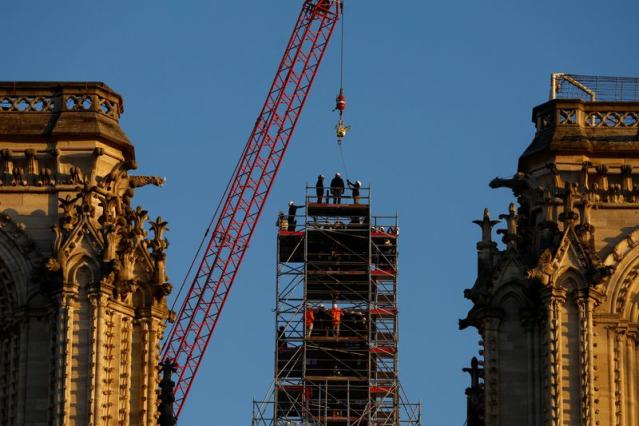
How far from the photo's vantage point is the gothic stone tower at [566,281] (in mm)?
51625

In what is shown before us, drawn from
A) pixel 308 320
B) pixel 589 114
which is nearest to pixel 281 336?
pixel 308 320

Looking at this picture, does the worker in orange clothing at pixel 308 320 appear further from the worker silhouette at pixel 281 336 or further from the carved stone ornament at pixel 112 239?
the carved stone ornament at pixel 112 239

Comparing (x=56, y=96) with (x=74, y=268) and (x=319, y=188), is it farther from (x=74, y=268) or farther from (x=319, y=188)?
(x=319, y=188)

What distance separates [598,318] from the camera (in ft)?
172

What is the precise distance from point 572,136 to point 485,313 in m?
3.95

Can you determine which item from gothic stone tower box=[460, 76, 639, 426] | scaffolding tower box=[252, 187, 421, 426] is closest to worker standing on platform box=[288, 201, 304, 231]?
scaffolding tower box=[252, 187, 421, 426]

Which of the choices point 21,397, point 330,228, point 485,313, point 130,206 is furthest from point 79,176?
point 330,228

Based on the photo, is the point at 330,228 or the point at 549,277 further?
the point at 330,228

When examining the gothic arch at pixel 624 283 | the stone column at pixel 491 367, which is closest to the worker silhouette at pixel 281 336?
the stone column at pixel 491 367

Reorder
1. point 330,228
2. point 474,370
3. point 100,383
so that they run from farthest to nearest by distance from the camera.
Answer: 1. point 330,228
2. point 474,370
3. point 100,383

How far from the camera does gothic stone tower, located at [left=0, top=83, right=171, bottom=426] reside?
169 feet

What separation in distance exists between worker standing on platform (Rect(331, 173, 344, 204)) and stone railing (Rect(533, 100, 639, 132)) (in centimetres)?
2839

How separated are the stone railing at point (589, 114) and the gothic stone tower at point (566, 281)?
0.02 m

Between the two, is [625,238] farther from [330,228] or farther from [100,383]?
[330,228]
